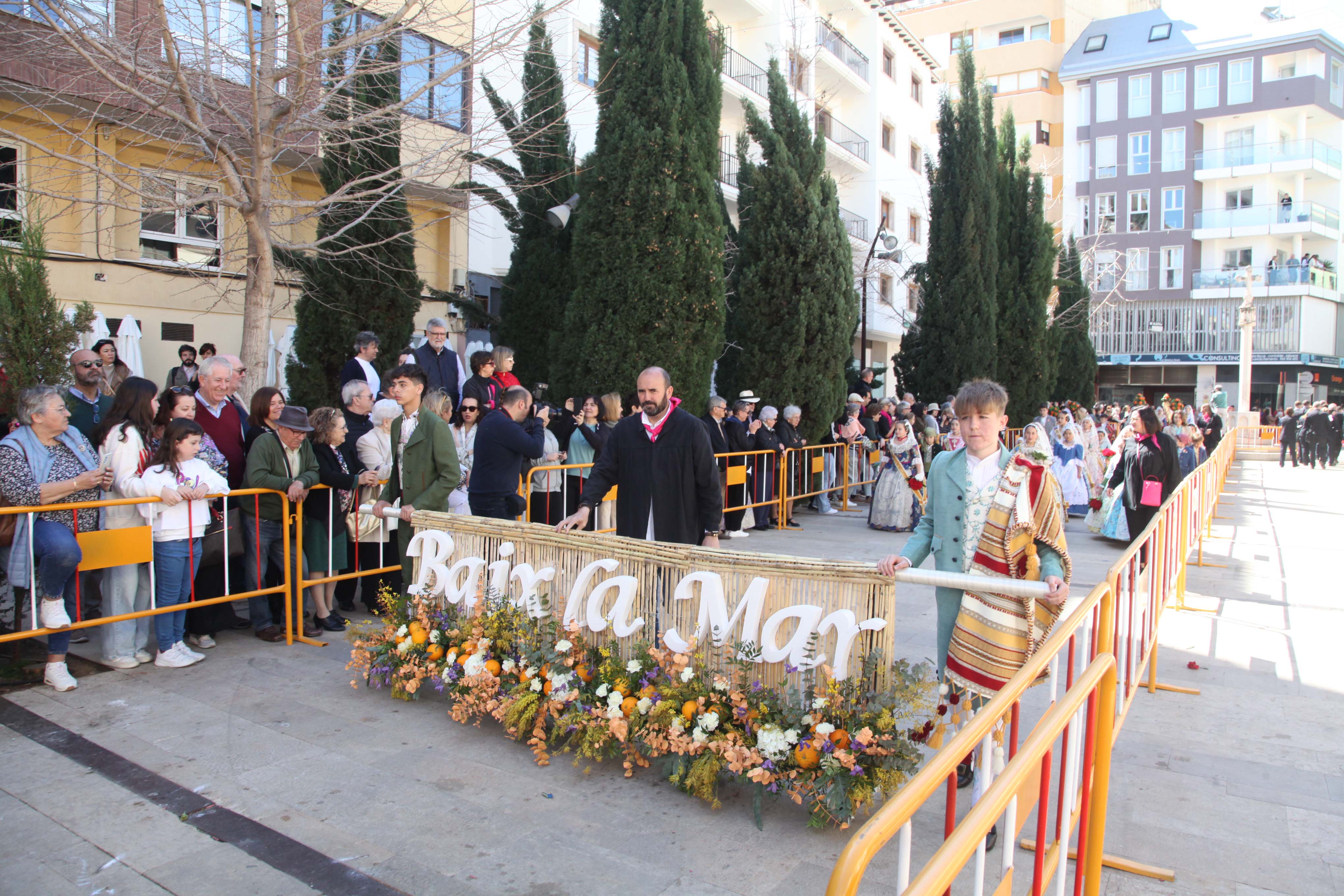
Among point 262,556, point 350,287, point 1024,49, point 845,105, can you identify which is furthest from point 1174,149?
point 262,556

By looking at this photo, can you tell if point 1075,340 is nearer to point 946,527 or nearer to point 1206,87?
point 1206,87

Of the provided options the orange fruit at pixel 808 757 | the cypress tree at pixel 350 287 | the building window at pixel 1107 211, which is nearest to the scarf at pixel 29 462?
the orange fruit at pixel 808 757

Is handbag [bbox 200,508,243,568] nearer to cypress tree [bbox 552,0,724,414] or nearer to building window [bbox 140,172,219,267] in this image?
building window [bbox 140,172,219,267]

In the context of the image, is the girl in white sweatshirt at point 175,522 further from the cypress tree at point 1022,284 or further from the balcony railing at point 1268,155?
the balcony railing at point 1268,155

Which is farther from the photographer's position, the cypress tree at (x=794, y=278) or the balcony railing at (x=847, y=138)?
the balcony railing at (x=847, y=138)

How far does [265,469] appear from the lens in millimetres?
6285

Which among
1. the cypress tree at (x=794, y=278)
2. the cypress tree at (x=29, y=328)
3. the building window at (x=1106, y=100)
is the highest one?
the building window at (x=1106, y=100)

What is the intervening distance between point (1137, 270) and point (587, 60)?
36.7 m

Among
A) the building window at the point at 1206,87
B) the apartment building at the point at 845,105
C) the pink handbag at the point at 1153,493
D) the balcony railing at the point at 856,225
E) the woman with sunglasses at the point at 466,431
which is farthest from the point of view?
the building window at the point at 1206,87

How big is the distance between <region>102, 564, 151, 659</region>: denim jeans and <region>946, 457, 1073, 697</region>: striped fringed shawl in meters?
4.89

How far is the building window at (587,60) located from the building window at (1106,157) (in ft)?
118

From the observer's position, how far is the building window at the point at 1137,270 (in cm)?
4512

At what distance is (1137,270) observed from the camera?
45.5 metres

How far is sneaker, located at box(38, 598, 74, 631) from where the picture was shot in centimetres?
516
